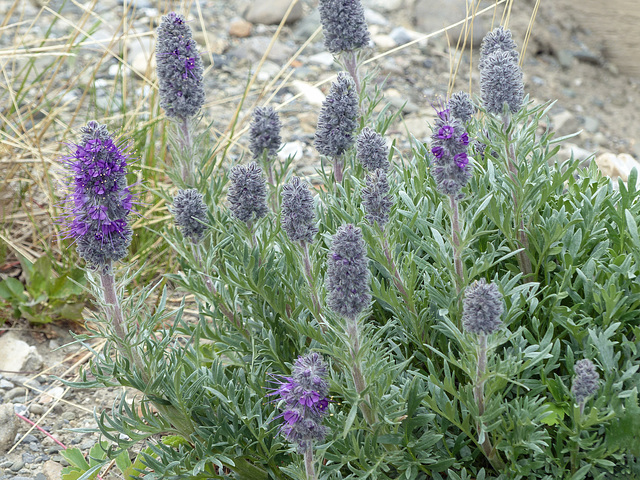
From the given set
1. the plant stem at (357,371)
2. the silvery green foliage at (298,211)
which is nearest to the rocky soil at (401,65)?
the silvery green foliage at (298,211)

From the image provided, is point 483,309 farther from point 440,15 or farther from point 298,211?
point 440,15

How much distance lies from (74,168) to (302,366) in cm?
→ 95

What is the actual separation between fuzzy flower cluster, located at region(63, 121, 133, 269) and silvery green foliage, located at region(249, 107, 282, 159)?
888 millimetres

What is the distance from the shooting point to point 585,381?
85.7 inches

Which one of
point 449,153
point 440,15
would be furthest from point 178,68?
point 440,15

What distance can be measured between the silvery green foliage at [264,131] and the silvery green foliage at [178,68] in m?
0.25

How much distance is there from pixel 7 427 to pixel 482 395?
240 cm

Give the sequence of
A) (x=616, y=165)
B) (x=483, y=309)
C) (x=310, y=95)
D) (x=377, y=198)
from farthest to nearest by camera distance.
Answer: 1. (x=310, y=95)
2. (x=616, y=165)
3. (x=377, y=198)
4. (x=483, y=309)

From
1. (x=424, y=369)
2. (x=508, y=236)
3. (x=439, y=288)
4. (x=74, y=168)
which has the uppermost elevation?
(x=74, y=168)

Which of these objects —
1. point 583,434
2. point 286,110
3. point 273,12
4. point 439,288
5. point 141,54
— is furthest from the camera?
point 273,12

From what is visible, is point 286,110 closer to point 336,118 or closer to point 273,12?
point 273,12

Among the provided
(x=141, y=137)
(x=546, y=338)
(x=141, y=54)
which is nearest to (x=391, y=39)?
(x=141, y=54)

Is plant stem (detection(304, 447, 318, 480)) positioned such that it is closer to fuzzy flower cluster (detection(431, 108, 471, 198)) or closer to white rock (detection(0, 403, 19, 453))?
fuzzy flower cluster (detection(431, 108, 471, 198))

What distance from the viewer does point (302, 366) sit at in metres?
2.13
